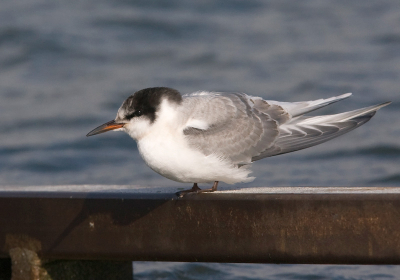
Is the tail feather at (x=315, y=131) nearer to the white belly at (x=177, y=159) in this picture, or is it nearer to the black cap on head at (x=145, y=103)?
the white belly at (x=177, y=159)

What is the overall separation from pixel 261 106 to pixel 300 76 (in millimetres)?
7558

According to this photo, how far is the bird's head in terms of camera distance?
3.84 metres

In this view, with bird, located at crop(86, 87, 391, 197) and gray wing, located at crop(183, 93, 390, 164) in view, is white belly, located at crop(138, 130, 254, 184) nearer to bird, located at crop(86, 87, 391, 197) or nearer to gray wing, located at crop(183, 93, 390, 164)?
bird, located at crop(86, 87, 391, 197)

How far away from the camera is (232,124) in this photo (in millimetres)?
4180

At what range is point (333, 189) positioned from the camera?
387 cm

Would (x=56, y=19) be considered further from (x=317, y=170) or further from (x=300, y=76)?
(x=317, y=170)

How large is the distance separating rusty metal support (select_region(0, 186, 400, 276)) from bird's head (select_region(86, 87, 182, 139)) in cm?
42

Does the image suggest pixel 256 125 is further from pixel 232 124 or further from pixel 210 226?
pixel 210 226

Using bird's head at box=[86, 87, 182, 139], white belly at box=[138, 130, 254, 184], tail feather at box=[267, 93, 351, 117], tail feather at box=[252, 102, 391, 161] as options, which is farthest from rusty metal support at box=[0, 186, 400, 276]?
tail feather at box=[267, 93, 351, 117]

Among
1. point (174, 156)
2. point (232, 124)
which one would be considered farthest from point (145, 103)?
point (232, 124)

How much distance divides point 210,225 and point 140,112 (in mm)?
843

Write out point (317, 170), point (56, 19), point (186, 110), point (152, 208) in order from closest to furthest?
point (152, 208) → point (186, 110) → point (317, 170) → point (56, 19)

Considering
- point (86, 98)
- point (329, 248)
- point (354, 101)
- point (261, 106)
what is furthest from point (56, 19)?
point (329, 248)

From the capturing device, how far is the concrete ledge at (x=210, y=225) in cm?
330
